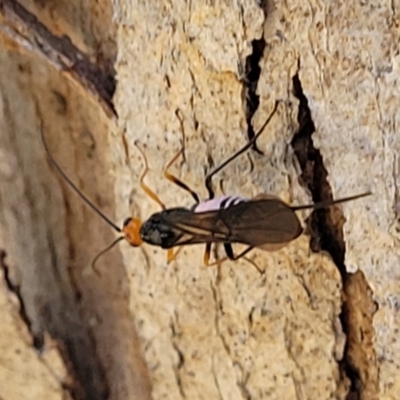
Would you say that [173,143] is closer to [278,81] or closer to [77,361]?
[278,81]

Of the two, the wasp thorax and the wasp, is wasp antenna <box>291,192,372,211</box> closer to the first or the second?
the wasp

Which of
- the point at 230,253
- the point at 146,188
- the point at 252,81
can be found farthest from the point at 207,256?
the point at 252,81

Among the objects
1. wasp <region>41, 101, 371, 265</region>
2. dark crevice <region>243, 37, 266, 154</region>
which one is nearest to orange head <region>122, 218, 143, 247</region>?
wasp <region>41, 101, 371, 265</region>

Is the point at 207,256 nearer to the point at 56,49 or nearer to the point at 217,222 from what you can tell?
the point at 217,222

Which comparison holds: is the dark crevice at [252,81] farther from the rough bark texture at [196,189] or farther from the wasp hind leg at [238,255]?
the wasp hind leg at [238,255]

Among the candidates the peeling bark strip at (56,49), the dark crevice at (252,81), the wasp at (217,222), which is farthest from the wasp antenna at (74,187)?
the dark crevice at (252,81)
